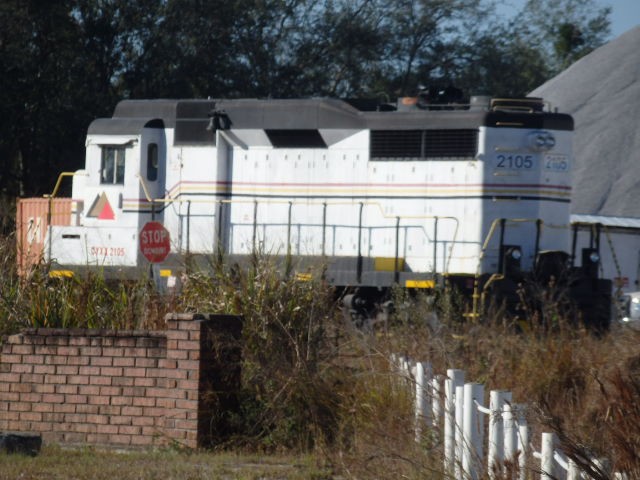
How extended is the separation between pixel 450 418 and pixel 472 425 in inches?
8.3

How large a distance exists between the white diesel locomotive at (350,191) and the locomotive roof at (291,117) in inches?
1.0

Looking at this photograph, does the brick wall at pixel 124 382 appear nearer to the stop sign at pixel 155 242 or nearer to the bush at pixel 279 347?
the bush at pixel 279 347

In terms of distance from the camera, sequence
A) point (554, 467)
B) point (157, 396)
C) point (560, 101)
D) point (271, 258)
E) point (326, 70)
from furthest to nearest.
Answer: point (560, 101)
point (326, 70)
point (271, 258)
point (157, 396)
point (554, 467)

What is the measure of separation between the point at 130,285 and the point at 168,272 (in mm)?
6502

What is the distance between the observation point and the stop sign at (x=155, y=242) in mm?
16266

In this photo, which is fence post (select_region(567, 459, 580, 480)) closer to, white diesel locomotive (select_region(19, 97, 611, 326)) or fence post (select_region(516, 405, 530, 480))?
fence post (select_region(516, 405, 530, 480))

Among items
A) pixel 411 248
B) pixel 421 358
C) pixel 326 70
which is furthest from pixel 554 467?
pixel 326 70

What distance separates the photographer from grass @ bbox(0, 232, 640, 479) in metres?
8.54

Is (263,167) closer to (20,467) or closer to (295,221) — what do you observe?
(295,221)

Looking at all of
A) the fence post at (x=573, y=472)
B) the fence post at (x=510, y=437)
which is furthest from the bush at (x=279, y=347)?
the fence post at (x=573, y=472)

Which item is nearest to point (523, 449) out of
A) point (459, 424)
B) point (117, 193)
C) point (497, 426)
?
point (497, 426)

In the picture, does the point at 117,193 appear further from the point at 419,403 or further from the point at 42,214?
the point at 419,403

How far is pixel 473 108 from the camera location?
18625 millimetres

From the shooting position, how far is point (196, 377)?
10000 mm
